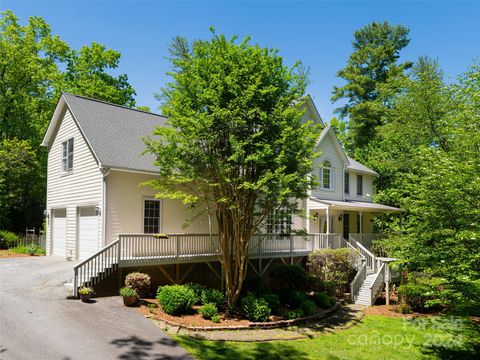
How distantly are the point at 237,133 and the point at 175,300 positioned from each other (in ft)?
18.4

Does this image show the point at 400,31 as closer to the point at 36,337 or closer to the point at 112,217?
the point at 112,217

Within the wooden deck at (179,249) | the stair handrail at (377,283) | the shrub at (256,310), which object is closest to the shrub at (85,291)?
the wooden deck at (179,249)

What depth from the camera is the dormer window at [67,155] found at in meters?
17.1

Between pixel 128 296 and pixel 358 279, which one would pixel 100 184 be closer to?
pixel 128 296

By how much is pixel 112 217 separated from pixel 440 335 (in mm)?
12180

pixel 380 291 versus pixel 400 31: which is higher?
pixel 400 31

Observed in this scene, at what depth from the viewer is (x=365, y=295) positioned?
1659 centimetres

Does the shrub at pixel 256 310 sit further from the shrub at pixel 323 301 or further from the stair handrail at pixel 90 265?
the stair handrail at pixel 90 265

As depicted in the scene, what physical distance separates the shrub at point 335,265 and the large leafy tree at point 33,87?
2110 centimetres

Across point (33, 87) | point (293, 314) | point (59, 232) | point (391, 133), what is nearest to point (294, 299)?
point (293, 314)

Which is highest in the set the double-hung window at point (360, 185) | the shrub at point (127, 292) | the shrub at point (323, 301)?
the double-hung window at point (360, 185)

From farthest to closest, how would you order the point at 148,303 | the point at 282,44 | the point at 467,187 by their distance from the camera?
1. the point at 282,44
2. the point at 148,303
3. the point at 467,187

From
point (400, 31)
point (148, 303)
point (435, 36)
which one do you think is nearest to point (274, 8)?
point (435, 36)

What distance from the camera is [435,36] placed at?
1599cm
